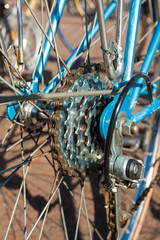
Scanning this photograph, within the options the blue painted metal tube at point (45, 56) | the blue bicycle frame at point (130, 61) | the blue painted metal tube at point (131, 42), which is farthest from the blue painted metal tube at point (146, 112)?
the blue painted metal tube at point (45, 56)

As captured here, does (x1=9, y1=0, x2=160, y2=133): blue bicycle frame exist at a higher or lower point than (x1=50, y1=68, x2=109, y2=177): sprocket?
higher

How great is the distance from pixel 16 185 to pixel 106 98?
2.42ft

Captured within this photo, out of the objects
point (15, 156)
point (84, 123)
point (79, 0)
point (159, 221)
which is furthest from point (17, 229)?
point (79, 0)

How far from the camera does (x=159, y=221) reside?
1189 mm

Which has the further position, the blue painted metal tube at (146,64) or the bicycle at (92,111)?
the blue painted metal tube at (146,64)

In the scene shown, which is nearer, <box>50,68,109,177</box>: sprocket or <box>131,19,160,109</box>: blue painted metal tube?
<box>50,68,109,177</box>: sprocket

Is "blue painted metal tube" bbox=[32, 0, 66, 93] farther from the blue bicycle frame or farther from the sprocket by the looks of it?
the sprocket

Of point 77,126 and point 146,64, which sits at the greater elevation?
point 146,64

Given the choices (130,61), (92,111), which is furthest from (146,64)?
(92,111)

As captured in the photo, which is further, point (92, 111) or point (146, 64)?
point (146, 64)

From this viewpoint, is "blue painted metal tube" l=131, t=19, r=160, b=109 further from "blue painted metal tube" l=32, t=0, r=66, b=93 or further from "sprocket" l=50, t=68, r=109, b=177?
"blue painted metal tube" l=32, t=0, r=66, b=93

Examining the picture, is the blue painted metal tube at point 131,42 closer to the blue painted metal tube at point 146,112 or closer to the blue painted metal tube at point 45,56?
the blue painted metal tube at point 146,112

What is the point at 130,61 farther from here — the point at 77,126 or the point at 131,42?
the point at 77,126

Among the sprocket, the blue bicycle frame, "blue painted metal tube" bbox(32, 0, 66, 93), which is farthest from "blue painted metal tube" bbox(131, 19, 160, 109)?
"blue painted metal tube" bbox(32, 0, 66, 93)
